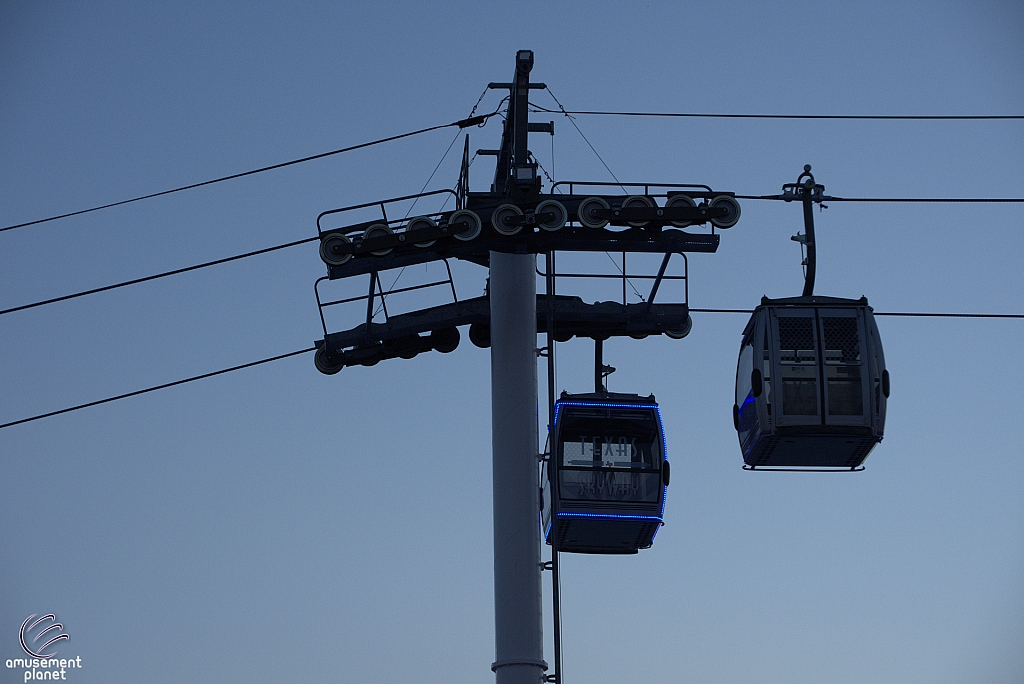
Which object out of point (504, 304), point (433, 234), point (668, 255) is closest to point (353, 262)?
point (433, 234)

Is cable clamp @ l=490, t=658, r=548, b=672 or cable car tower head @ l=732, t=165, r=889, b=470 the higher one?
cable car tower head @ l=732, t=165, r=889, b=470

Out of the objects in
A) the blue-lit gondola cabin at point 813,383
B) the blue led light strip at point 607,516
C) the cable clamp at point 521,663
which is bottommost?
the cable clamp at point 521,663

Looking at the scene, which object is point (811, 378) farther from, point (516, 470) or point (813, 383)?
point (516, 470)

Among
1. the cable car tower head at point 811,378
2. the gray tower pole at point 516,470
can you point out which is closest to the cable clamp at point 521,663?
the gray tower pole at point 516,470

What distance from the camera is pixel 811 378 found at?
16.4 m

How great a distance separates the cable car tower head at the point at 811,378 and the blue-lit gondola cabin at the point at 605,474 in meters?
1.81

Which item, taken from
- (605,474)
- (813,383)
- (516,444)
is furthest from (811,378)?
(516,444)

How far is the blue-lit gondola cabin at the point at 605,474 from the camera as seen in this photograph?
59.4 ft

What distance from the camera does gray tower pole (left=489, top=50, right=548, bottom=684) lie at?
→ 18.1 metres

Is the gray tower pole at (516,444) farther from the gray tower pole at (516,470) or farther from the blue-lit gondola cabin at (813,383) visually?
the blue-lit gondola cabin at (813,383)

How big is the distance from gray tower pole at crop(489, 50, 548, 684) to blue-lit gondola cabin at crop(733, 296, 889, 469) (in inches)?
116


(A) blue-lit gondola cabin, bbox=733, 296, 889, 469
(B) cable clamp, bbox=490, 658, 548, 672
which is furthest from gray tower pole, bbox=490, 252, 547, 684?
(A) blue-lit gondola cabin, bbox=733, 296, 889, 469

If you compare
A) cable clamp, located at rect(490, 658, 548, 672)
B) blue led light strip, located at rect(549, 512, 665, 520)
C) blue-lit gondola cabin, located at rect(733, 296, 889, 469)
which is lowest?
cable clamp, located at rect(490, 658, 548, 672)

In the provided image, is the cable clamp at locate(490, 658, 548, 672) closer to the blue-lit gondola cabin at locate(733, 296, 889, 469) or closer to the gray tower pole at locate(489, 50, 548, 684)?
the gray tower pole at locate(489, 50, 548, 684)
